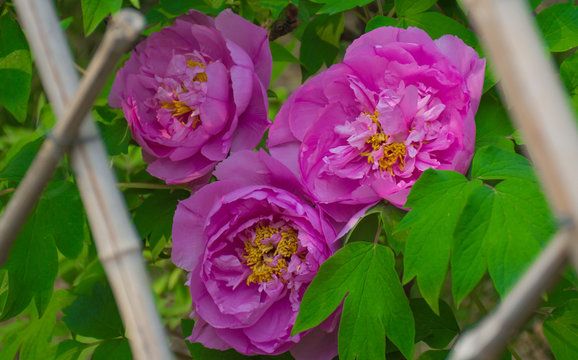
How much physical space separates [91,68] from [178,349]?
1322 mm

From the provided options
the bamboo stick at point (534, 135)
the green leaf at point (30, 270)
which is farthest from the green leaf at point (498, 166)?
the green leaf at point (30, 270)

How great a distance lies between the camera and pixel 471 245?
517mm

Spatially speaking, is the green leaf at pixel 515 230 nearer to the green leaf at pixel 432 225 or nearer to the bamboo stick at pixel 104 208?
the green leaf at pixel 432 225

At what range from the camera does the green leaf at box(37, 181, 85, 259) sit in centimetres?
67

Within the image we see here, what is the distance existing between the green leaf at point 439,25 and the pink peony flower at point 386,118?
0.07 metres

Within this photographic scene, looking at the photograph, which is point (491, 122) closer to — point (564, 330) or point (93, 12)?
point (564, 330)

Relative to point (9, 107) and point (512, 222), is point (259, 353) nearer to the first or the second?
point (512, 222)

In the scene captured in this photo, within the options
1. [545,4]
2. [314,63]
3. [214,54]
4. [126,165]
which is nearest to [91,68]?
[214,54]

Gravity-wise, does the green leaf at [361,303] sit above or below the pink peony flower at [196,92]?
below

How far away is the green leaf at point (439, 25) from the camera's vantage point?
0.67 meters

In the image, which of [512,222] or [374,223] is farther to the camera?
[374,223]

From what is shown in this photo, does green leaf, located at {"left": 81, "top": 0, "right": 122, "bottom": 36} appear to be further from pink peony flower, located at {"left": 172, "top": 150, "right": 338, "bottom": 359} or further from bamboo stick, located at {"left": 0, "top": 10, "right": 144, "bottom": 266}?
bamboo stick, located at {"left": 0, "top": 10, "right": 144, "bottom": 266}

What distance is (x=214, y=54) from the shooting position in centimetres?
72

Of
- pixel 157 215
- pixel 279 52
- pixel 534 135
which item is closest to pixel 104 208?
pixel 534 135
